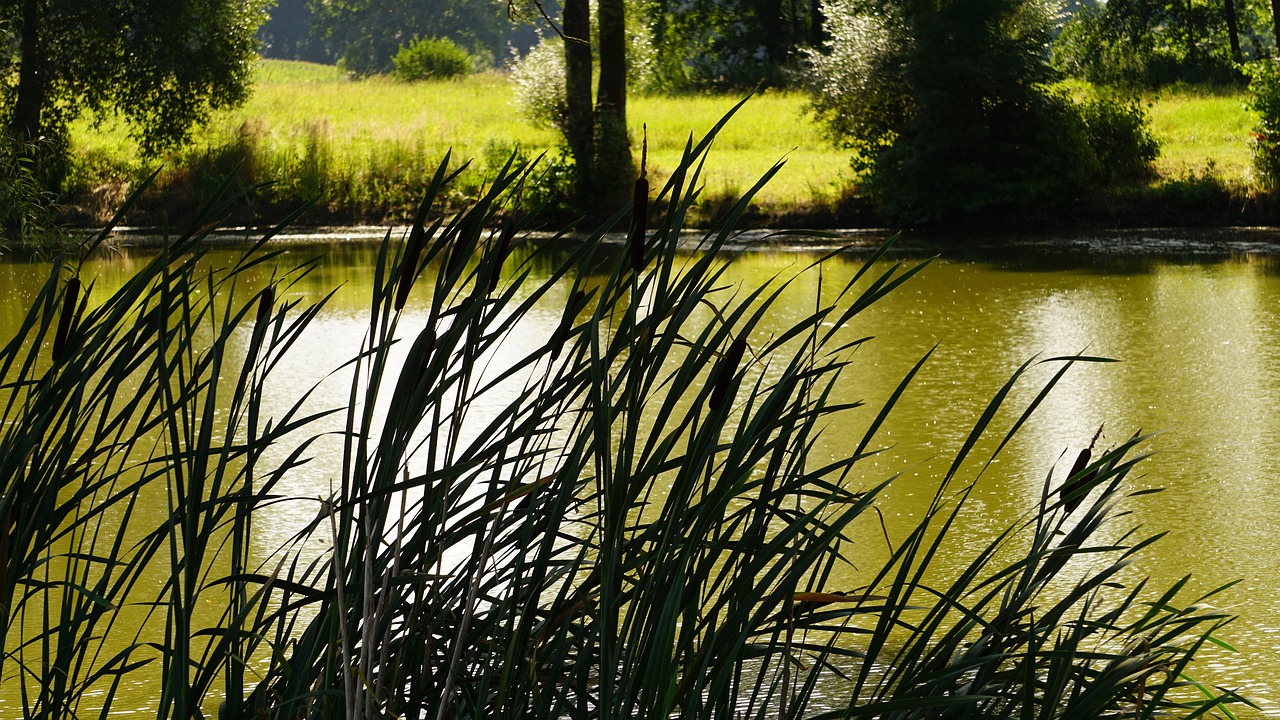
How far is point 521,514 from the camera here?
1398mm

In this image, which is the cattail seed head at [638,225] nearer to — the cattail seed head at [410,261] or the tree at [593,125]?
the cattail seed head at [410,261]

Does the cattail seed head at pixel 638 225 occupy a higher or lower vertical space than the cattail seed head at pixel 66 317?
higher

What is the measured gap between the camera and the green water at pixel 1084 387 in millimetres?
3789

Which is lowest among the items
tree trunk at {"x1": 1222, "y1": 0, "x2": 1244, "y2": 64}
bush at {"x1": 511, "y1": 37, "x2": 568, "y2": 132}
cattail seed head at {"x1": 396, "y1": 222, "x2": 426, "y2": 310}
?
cattail seed head at {"x1": 396, "y1": 222, "x2": 426, "y2": 310}

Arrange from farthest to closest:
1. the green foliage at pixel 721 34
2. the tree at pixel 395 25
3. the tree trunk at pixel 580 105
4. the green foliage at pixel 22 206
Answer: the tree at pixel 395 25 < the green foliage at pixel 721 34 < the tree trunk at pixel 580 105 < the green foliage at pixel 22 206

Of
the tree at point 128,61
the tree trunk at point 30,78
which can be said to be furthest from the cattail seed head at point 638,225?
the tree trunk at point 30,78

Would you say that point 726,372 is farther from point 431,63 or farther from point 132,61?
point 431,63

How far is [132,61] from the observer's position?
1406 centimetres

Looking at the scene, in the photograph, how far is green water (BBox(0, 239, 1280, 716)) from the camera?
3.79 m

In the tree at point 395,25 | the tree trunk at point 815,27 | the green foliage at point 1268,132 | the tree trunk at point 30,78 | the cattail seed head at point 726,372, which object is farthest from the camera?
the tree at point 395,25

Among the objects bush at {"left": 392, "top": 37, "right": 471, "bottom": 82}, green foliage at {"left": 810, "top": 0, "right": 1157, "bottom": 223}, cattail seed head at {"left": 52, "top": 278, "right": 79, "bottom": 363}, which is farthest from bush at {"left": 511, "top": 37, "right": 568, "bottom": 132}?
bush at {"left": 392, "top": 37, "right": 471, "bottom": 82}

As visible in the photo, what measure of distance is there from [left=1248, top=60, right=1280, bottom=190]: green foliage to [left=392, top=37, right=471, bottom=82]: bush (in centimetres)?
2114

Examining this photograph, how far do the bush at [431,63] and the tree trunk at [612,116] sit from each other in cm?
1757

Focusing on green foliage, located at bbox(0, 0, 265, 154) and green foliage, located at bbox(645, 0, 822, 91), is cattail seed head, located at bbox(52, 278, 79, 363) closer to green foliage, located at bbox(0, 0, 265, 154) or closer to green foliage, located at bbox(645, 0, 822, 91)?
green foliage, located at bbox(0, 0, 265, 154)
